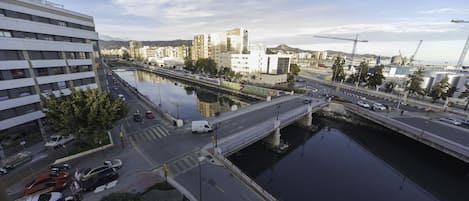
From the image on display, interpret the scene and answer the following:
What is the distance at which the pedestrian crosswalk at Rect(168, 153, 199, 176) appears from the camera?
23.1 m

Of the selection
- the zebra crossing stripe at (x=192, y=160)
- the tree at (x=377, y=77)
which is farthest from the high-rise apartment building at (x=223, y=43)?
Answer: the zebra crossing stripe at (x=192, y=160)

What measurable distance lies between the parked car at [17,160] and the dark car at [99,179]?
11602mm

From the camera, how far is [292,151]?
38.3 m

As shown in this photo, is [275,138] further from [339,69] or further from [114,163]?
[339,69]

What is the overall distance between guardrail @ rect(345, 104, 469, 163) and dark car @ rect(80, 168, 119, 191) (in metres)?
51.1

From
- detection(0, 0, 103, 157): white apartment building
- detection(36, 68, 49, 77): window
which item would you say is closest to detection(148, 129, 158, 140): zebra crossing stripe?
detection(0, 0, 103, 157): white apartment building

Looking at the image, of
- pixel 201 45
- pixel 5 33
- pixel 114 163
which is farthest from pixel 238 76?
pixel 5 33

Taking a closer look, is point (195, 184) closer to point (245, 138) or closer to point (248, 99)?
point (245, 138)

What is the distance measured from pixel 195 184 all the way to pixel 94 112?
51.4 feet

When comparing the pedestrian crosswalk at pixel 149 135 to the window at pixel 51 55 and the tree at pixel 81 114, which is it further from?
the window at pixel 51 55

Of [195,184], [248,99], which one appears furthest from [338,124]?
[195,184]

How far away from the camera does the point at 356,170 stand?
3225 centimetres

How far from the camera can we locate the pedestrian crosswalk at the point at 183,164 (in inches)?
910

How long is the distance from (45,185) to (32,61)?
20.8 m
